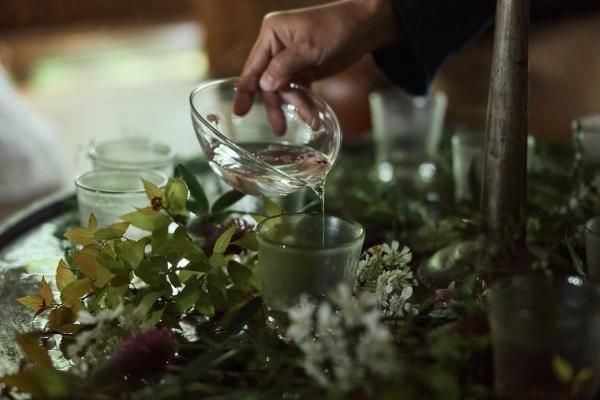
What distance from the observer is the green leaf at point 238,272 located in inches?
30.4

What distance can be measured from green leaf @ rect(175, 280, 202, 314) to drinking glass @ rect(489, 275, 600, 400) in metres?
0.27

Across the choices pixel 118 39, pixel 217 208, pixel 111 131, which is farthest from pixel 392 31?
pixel 118 39

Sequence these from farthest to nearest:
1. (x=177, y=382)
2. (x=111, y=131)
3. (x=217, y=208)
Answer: (x=111, y=131) → (x=217, y=208) → (x=177, y=382)

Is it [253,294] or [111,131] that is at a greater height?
[253,294]

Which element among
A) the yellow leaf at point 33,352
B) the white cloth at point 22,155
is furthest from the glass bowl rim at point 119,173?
the white cloth at point 22,155

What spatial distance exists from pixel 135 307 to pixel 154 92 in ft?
9.23

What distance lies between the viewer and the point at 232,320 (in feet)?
2.38

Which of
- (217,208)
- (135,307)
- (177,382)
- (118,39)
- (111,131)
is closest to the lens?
(177,382)

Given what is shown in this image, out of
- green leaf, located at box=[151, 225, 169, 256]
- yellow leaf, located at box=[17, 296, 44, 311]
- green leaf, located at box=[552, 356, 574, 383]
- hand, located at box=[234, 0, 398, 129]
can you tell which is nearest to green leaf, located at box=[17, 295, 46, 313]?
yellow leaf, located at box=[17, 296, 44, 311]

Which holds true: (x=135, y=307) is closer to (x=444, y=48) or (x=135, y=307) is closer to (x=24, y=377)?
(x=24, y=377)

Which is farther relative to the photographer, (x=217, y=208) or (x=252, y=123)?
(x=252, y=123)

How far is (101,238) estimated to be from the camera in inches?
30.3

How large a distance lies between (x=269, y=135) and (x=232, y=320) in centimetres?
32

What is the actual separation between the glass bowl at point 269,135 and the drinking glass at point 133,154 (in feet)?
0.26
